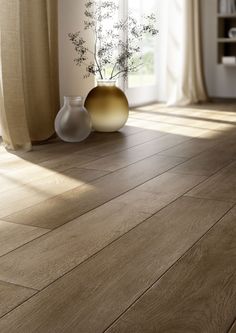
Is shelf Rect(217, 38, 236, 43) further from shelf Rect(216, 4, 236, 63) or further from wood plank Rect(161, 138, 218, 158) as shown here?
wood plank Rect(161, 138, 218, 158)

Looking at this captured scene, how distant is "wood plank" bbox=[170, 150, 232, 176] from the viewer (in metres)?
2.49

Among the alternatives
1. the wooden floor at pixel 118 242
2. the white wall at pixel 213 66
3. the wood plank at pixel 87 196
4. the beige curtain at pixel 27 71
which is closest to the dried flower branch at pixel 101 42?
the beige curtain at pixel 27 71

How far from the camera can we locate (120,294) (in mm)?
1211

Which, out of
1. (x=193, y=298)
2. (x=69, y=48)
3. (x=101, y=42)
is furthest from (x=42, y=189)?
(x=101, y=42)

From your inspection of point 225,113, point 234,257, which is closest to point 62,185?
point 234,257

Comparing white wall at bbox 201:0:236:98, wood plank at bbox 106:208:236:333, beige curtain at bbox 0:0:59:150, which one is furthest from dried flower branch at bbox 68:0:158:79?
wood plank at bbox 106:208:236:333

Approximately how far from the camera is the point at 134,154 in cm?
292

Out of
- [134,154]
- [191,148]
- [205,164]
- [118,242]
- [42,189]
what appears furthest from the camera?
[191,148]

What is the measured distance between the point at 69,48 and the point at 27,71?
75 cm

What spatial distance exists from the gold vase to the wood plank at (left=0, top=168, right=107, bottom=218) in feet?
3.69

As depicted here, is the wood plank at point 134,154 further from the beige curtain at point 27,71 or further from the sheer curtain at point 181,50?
the sheer curtain at point 181,50

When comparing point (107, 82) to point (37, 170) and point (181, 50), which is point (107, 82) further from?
point (181, 50)

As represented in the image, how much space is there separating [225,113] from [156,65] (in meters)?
1.24

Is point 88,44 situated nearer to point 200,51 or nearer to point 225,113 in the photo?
point 225,113
